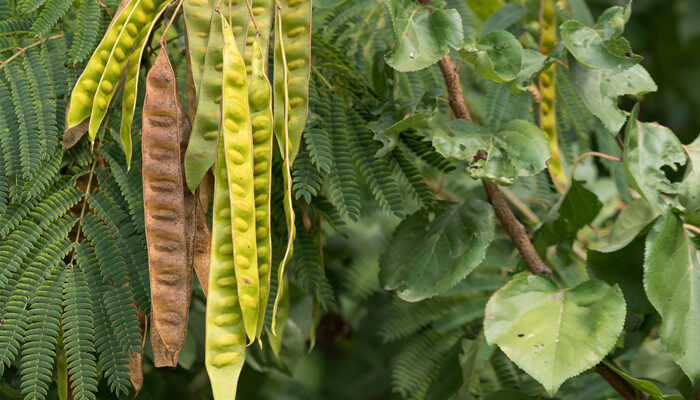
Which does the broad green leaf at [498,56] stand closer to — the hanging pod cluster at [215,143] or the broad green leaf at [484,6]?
the hanging pod cluster at [215,143]

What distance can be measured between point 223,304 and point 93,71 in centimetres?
40

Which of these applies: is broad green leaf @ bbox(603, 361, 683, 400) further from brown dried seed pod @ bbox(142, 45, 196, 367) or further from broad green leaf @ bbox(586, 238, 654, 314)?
brown dried seed pod @ bbox(142, 45, 196, 367)

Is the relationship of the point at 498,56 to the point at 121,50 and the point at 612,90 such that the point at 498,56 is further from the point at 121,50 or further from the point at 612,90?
the point at 121,50

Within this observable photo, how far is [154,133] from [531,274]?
26.3 inches

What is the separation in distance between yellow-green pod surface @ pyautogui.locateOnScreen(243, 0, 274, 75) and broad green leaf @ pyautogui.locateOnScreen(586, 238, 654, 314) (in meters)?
0.70

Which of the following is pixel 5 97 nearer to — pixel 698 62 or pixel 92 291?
pixel 92 291

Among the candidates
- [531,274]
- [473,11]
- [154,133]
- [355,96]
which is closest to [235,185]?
[154,133]

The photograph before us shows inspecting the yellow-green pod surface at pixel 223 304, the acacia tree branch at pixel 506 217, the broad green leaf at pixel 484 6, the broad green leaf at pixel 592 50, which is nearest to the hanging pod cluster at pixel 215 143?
the yellow-green pod surface at pixel 223 304

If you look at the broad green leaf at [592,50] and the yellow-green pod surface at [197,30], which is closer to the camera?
the yellow-green pod surface at [197,30]

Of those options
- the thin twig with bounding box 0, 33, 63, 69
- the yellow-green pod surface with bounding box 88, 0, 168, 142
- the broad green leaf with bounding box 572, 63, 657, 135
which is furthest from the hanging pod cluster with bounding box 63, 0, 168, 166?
the broad green leaf with bounding box 572, 63, 657, 135

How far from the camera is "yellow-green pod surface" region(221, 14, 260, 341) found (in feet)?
2.89

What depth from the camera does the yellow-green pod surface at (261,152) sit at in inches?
36.6

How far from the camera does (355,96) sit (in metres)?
1.27

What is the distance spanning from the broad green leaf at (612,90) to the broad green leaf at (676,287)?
185mm
